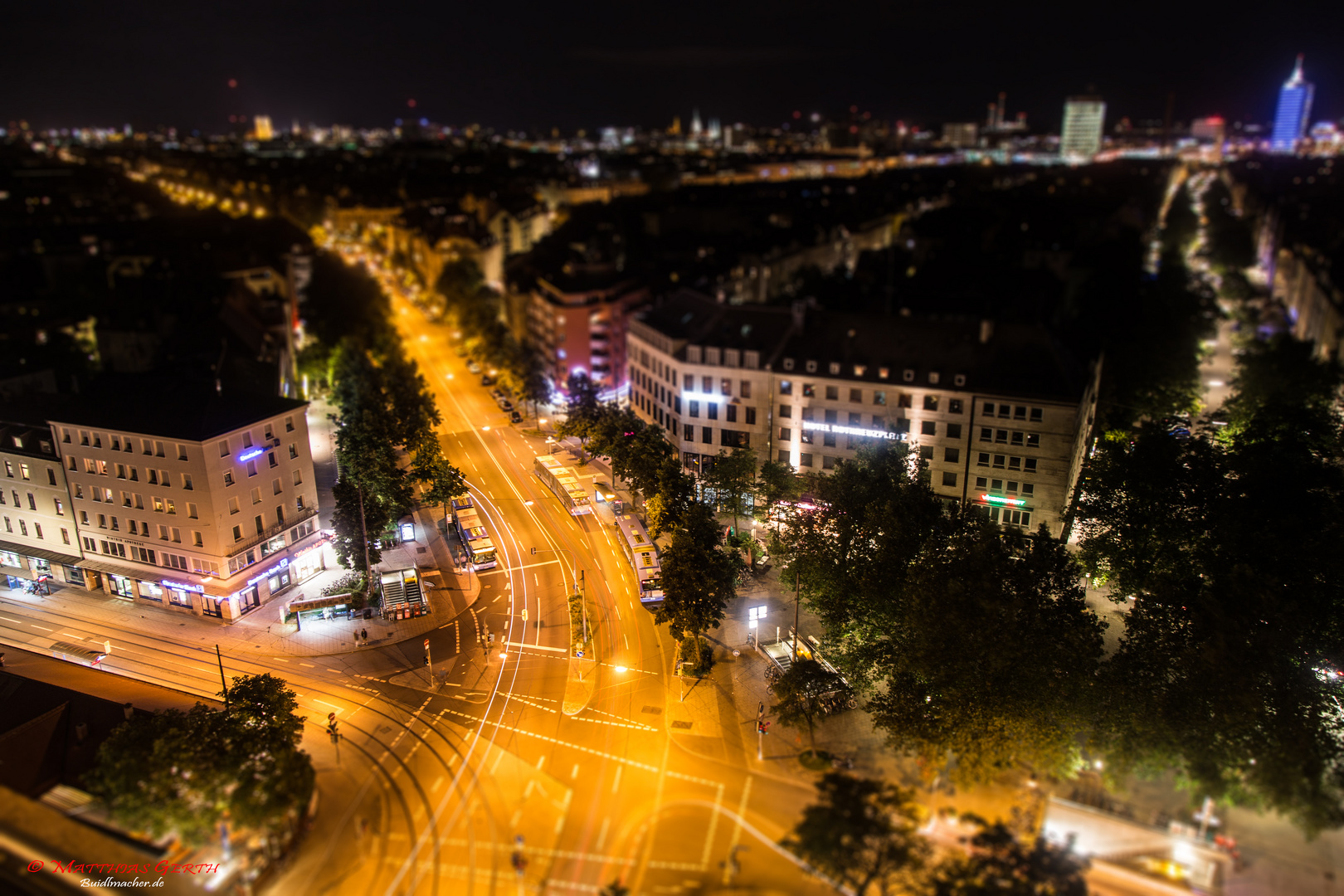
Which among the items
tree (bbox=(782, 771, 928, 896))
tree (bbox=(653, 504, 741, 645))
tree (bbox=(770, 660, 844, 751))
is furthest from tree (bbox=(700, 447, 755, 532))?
tree (bbox=(782, 771, 928, 896))

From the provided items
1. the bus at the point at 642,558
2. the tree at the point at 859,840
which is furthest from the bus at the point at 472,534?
the tree at the point at 859,840

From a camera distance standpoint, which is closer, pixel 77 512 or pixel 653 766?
pixel 653 766

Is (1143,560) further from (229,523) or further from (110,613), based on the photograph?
(110,613)

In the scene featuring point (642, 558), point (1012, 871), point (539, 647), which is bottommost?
point (539, 647)

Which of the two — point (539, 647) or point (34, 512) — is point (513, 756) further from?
point (34, 512)

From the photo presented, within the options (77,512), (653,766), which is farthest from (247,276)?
(653,766)

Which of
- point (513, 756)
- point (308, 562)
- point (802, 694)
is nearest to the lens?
point (513, 756)

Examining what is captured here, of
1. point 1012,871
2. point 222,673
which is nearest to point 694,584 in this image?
point 1012,871

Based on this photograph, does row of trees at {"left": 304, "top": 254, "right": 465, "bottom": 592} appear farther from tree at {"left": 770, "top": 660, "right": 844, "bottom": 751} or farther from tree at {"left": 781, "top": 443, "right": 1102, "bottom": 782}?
tree at {"left": 770, "top": 660, "right": 844, "bottom": 751}
